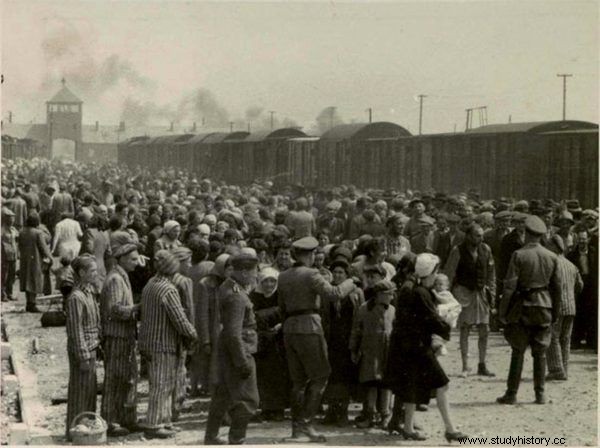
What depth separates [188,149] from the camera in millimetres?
45875

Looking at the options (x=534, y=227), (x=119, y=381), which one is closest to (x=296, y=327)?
(x=119, y=381)

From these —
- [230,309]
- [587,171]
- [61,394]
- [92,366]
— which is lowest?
[61,394]

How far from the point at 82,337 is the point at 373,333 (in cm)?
241

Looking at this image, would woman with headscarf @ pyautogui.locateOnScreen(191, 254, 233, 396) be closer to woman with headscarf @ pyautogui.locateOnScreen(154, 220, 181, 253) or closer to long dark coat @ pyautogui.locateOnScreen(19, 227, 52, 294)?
woman with headscarf @ pyautogui.locateOnScreen(154, 220, 181, 253)

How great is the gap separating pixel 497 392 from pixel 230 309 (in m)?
3.76

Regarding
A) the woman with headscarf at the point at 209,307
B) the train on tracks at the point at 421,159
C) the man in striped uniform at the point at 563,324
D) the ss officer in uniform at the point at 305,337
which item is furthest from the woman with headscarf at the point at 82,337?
the train on tracks at the point at 421,159

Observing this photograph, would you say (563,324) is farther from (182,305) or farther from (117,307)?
(117,307)

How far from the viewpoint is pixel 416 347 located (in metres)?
7.32

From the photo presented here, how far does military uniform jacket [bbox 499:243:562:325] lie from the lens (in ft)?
28.8

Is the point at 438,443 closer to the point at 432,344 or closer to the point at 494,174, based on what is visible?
the point at 432,344

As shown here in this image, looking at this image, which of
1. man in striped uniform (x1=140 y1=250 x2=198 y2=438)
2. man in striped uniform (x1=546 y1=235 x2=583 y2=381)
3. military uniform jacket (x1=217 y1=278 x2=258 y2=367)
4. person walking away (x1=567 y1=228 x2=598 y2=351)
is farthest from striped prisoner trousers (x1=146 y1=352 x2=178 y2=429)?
person walking away (x1=567 y1=228 x2=598 y2=351)

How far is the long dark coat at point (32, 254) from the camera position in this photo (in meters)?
14.6

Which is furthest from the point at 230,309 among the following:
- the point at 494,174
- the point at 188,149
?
the point at 188,149

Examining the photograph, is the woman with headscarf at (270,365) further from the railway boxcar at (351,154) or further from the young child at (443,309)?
the railway boxcar at (351,154)
